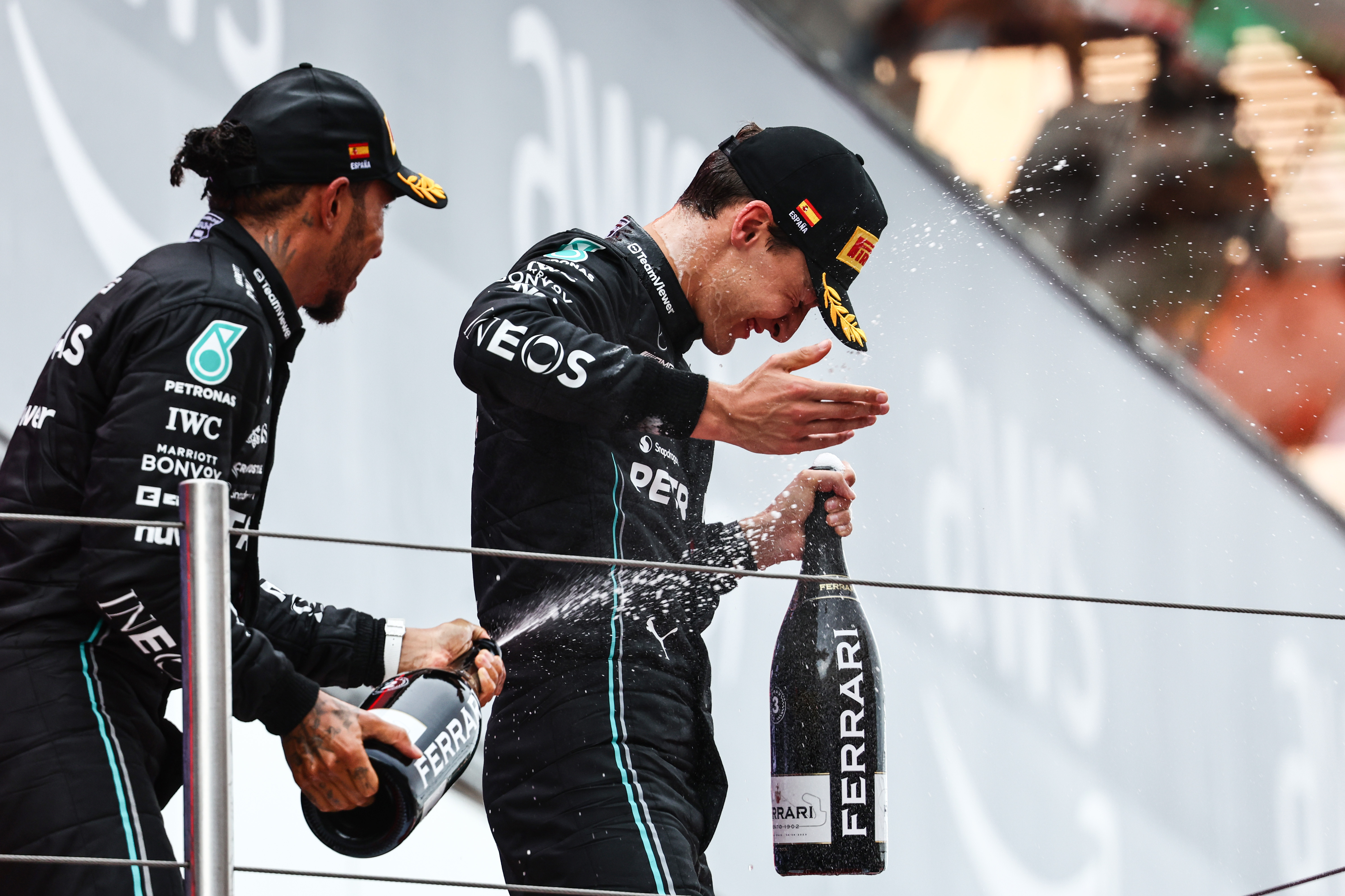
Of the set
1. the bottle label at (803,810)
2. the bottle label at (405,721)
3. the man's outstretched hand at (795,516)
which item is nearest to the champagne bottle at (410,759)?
the bottle label at (405,721)

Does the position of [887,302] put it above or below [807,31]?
below

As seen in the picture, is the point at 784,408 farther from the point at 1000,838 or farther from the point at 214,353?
the point at 1000,838

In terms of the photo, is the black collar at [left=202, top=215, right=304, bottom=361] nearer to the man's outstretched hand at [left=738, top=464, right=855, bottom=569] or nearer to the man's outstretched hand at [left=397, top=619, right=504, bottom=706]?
the man's outstretched hand at [left=397, top=619, right=504, bottom=706]

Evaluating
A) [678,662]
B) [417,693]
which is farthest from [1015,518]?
[417,693]

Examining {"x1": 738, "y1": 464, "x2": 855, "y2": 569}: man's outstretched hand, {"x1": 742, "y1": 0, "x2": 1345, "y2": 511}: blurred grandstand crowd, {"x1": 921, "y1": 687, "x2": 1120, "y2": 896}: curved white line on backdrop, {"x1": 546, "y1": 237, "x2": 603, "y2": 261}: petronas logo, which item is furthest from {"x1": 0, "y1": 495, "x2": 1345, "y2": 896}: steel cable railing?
{"x1": 742, "y1": 0, "x2": 1345, "y2": 511}: blurred grandstand crowd

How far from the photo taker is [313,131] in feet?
3.91

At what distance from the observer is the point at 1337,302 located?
428cm

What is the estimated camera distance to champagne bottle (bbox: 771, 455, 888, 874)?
1.41 metres

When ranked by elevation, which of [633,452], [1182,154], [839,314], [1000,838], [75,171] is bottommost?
[1000,838]

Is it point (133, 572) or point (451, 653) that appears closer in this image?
point (133, 572)

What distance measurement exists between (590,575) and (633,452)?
12 cm

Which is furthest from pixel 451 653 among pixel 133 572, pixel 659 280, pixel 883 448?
pixel 883 448

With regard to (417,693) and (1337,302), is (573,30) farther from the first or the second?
(1337,302)

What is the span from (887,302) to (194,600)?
252cm
